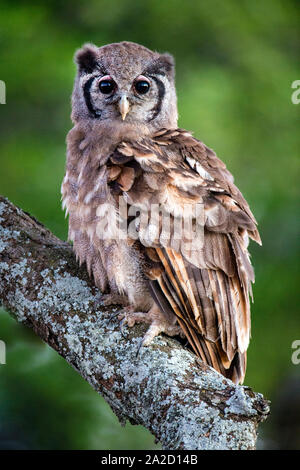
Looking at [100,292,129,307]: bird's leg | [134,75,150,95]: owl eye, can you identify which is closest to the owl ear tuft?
[134,75,150,95]: owl eye

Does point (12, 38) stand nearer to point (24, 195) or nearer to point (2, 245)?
point (24, 195)

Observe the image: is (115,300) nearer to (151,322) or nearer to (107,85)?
(151,322)

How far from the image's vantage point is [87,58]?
3.71 meters

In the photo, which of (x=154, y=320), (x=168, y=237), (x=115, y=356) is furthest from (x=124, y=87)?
(x=115, y=356)

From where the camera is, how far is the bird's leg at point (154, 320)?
2.80 meters

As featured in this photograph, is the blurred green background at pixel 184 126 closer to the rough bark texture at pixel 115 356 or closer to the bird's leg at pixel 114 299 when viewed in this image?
the rough bark texture at pixel 115 356

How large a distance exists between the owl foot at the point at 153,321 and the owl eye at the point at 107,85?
1278 millimetres

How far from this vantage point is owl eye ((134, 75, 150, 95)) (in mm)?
3529

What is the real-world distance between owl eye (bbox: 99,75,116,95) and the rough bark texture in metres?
0.82

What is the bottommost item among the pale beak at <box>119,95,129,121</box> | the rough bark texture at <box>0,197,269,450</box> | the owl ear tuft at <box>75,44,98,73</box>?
the rough bark texture at <box>0,197,269,450</box>

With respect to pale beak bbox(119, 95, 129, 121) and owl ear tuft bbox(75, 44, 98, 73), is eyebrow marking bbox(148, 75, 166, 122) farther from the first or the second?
owl ear tuft bbox(75, 44, 98, 73)

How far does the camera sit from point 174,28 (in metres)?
5.09
